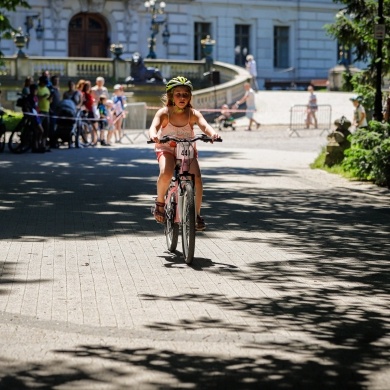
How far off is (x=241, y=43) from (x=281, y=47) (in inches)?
96.2

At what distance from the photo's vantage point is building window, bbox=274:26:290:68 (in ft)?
233

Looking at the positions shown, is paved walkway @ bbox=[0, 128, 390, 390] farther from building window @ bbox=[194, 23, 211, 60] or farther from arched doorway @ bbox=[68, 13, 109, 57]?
building window @ bbox=[194, 23, 211, 60]

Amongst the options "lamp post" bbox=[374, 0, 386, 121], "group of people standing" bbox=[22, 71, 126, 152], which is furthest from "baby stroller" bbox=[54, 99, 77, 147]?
"lamp post" bbox=[374, 0, 386, 121]

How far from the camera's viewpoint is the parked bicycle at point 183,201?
11.2m

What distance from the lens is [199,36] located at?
68750mm

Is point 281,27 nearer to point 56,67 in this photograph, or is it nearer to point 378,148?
point 56,67

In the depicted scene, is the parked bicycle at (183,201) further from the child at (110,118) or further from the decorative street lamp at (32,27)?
the decorative street lamp at (32,27)

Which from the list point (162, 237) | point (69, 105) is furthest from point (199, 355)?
point (69, 105)

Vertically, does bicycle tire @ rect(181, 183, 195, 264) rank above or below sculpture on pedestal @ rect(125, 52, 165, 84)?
below

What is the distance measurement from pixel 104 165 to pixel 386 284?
1532cm

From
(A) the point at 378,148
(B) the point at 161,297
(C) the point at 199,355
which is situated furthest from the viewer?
(A) the point at 378,148

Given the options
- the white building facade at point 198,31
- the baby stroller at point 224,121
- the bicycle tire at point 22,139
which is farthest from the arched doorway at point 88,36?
the bicycle tire at point 22,139

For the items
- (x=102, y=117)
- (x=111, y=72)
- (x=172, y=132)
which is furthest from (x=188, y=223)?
(x=111, y=72)

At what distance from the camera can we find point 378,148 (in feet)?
66.6
